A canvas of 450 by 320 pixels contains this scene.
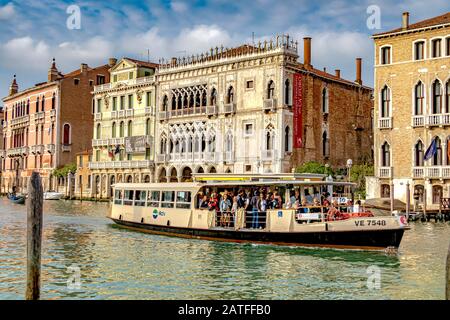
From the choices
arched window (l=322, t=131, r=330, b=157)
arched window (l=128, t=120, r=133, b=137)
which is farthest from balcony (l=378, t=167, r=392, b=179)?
arched window (l=128, t=120, r=133, b=137)

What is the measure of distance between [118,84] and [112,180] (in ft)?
22.3

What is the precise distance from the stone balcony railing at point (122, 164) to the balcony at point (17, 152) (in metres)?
12.1

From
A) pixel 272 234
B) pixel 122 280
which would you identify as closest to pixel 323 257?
pixel 272 234

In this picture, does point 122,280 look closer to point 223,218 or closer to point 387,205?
point 223,218

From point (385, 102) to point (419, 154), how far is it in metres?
3.16

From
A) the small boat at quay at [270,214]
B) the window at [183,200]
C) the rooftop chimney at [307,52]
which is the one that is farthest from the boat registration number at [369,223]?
the rooftop chimney at [307,52]

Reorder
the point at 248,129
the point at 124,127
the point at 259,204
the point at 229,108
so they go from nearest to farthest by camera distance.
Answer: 1. the point at 259,204
2. the point at 248,129
3. the point at 229,108
4. the point at 124,127

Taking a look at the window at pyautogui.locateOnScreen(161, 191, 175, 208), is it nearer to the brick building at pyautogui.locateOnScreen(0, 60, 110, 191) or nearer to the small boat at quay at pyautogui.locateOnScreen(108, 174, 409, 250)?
the small boat at quay at pyautogui.locateOnScreen(108, 174, 409, 250)

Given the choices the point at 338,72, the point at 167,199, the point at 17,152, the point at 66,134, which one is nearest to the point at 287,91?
the point at 338,72

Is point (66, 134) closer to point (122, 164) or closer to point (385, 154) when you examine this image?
point (122, 164)

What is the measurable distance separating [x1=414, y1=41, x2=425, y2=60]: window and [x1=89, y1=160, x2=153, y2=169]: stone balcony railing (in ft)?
62.4

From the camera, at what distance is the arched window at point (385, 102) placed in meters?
32.5

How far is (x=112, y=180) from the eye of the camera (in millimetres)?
47281

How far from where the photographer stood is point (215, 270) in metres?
13.4
